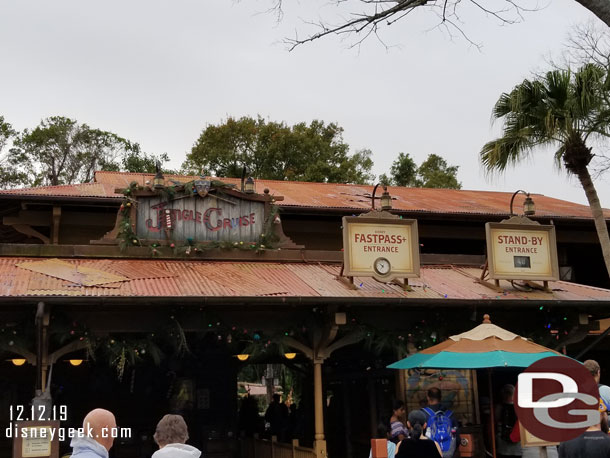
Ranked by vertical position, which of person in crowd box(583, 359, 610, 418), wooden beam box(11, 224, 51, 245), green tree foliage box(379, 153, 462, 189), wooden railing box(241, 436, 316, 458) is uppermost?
green tree foliage box(379, 153, 462, 189)

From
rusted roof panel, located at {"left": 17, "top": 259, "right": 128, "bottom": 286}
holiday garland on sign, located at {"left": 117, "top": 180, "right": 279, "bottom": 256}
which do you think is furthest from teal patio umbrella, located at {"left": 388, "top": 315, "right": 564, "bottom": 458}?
rusted roof panel, located at {"left": 17, "top": 259, "right": 128, "bottom": 286}

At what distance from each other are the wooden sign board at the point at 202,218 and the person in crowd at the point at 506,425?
5.27 meters

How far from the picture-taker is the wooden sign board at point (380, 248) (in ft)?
40.7

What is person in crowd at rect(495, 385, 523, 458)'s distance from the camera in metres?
11.1

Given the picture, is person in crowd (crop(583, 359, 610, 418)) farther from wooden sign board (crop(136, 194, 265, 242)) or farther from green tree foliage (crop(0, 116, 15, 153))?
green tree foliage (crop(0, 116, 15, 153))

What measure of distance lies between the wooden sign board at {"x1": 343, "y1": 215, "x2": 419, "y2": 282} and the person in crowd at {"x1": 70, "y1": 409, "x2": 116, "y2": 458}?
779 cm

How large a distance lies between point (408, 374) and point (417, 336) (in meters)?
0.68

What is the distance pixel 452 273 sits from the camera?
569 inches

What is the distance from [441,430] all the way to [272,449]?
4.15m

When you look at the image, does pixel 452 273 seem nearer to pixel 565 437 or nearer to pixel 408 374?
pixel 408 374

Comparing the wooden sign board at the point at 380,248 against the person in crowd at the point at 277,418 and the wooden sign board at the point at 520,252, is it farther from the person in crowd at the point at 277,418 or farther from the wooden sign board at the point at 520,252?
the person in crowd at the point at 277,418

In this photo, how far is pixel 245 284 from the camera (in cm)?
1163

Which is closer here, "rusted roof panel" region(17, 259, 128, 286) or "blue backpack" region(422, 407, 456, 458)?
"blue backpack" region(422, 407, 456, 458)

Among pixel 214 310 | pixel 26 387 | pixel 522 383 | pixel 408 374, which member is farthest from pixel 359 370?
pixel 522 383
